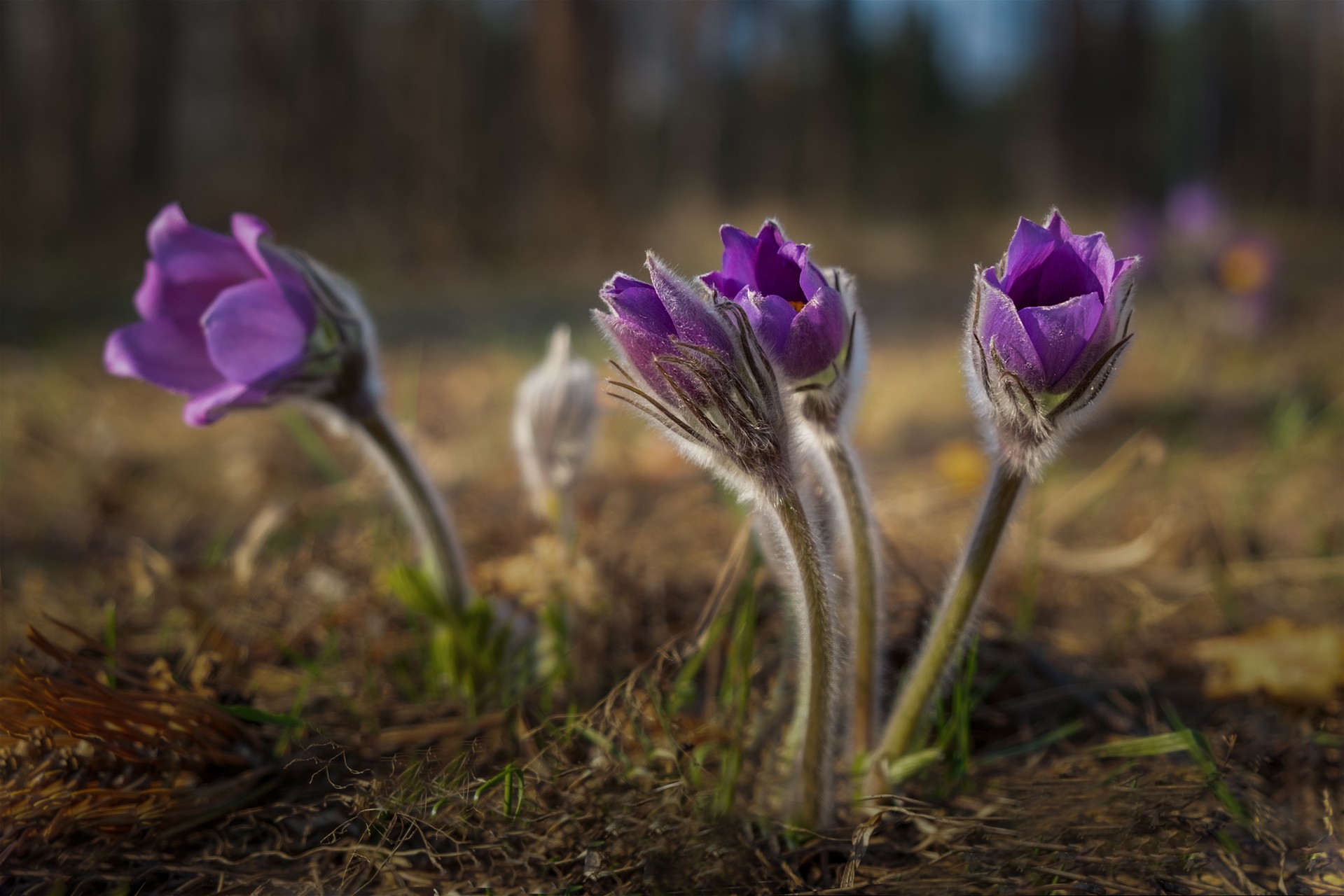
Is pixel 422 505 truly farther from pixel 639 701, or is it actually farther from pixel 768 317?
pixel 768 317

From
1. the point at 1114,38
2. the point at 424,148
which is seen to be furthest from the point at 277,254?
the point at 1114,38

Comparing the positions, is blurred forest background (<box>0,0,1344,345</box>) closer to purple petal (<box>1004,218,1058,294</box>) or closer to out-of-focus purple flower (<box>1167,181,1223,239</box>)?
out-of-focus purple flower (<box>1167,181,1223,239</box>)

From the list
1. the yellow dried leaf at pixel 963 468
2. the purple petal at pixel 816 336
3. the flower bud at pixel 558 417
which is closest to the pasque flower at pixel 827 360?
the purple petal at pixel 816 336

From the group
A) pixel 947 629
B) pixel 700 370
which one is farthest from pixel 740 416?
pixel 947 629

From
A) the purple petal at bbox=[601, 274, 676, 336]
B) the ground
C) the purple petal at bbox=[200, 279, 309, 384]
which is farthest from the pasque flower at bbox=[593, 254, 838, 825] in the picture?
the purple petal at bbox=[200, 279, 309, 384]

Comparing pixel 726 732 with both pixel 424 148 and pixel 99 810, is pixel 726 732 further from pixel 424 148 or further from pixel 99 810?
pixel 424 148

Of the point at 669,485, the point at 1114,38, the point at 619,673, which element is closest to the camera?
the point at 619,673
